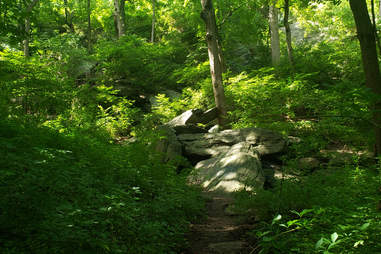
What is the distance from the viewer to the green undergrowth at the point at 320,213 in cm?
250

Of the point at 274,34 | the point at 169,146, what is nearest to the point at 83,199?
the point at 169,146

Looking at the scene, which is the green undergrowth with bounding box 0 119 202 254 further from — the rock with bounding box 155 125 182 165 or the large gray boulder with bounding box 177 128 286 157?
the large gray boulder with bounding box 177 128 286 157

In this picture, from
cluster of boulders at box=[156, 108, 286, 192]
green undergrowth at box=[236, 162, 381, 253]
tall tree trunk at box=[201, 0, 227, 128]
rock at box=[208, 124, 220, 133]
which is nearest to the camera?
green undergrowth at box=[236, 162, 381, 253]

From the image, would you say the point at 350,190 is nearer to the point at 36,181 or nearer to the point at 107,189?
the point at 107,189

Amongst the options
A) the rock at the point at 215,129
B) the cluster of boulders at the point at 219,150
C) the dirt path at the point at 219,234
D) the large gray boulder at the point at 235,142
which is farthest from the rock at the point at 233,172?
the rock at the point at 215,129

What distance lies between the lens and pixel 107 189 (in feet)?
12.2

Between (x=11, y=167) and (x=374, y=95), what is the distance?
294cm

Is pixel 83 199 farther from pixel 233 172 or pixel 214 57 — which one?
pixel 214 57

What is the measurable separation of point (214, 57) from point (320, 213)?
28.1 ft

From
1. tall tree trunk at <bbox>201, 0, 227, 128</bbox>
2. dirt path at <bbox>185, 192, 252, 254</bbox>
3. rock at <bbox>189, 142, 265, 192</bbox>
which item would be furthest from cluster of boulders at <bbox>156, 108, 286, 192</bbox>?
Answer: dirt path at <bbox>185, 192, 252, 254</bbox>

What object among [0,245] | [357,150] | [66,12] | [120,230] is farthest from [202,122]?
[66,12]

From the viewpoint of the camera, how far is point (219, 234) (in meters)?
4.24

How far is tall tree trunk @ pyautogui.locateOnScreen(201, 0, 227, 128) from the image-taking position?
10.9m

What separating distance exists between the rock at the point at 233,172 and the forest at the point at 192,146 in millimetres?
51
